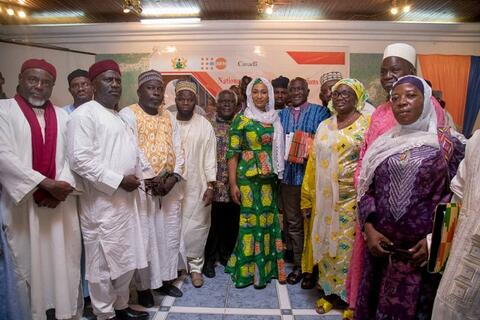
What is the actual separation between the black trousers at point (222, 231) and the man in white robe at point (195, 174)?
10.7 inches

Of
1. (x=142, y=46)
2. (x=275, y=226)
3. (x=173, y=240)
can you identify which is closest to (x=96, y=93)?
(x=173, y=240)

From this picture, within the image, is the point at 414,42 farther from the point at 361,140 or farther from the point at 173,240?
the point at 173,240

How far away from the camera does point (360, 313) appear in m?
1.84

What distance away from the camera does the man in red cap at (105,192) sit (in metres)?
2.17

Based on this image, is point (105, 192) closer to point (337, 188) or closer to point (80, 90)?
point (80, 90)

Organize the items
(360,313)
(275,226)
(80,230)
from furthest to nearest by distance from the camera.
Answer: (275,226) → (80,230) → (360,313)

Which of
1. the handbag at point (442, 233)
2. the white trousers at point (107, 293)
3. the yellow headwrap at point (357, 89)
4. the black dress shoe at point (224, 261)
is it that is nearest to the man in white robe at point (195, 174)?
the black dress shoe at point (224, 261)

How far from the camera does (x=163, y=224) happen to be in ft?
9.06

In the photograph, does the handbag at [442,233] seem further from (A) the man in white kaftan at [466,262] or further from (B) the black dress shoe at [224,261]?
(B) the black dress shoe at [224,261]

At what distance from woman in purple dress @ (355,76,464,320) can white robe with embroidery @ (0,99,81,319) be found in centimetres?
194

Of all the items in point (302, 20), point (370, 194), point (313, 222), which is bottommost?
point (313, 222)

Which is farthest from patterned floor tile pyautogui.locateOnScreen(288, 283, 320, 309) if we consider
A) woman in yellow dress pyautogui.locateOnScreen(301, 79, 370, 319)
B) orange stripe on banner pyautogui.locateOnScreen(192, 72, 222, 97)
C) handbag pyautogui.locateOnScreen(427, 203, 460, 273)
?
orange stripe on banner pyautogui.locateOnScreen(192, 72, 222, 97)

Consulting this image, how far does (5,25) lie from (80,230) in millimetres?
4271

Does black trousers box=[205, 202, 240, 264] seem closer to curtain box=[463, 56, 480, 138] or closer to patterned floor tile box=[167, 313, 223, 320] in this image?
patterned floor tile box=[167, 313, 223, 320]
